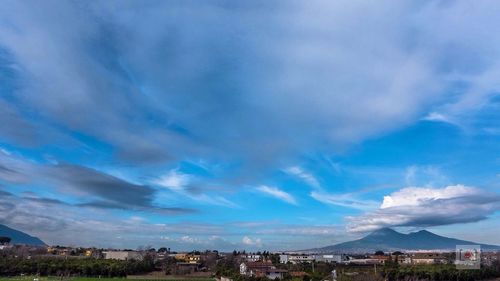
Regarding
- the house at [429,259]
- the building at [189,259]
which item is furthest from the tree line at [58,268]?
the house at [429,259]

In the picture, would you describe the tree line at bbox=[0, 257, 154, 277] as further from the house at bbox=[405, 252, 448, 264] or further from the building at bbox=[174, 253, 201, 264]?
the house at bbox=[405, 252, 448, 264]

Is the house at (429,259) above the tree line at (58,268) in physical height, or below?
above

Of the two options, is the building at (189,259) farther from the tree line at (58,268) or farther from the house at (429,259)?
the house at (429,259)

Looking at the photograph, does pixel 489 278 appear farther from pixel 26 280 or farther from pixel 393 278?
pixel 26 280

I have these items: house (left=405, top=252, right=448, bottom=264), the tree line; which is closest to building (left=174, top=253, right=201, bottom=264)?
the tree line

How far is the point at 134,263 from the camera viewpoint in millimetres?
73438

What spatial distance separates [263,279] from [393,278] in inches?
768

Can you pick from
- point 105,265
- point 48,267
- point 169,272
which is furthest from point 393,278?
point 48,267

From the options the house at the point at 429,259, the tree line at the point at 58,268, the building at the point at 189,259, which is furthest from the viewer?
the building at the point at 189,259

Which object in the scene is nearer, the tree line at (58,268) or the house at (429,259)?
the tree line at (58,268)

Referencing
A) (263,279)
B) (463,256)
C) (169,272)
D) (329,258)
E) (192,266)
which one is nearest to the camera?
(263,279)

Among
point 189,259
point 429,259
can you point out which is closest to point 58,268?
point 189,259

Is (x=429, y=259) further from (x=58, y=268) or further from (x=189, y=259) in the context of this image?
(x=58, y=268)

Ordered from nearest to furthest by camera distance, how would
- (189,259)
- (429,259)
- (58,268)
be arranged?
(58,268) → (429,259) → (189,259)
